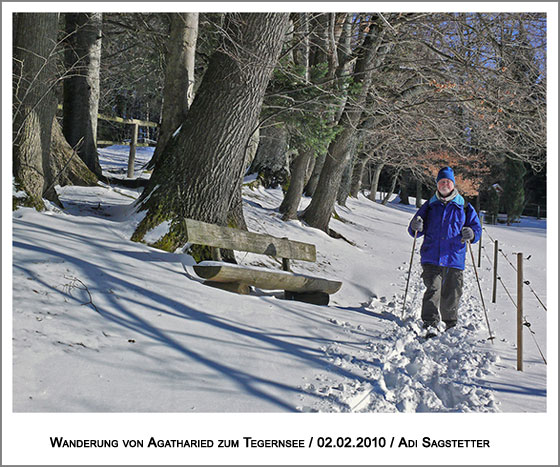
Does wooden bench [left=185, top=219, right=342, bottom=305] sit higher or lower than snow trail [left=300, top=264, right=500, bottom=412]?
higher

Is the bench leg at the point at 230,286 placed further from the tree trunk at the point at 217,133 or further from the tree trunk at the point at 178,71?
the tree trunk at the point at 178,71

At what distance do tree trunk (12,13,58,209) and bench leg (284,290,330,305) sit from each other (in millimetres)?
3413

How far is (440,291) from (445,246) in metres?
0.55

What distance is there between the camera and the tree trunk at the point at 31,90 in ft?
21.2

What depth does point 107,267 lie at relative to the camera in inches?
206

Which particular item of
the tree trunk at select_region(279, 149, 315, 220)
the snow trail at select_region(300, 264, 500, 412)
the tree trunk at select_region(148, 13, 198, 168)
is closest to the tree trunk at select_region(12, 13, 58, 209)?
the tree trunk at select_region(148, 13, 198, 168)

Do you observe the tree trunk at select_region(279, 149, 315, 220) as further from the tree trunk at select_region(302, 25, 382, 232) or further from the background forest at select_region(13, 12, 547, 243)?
the tree trunk at select_region(302, 25, 382, 232)

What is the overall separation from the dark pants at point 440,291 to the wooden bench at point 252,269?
150 cm

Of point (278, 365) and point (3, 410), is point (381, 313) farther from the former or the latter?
point (3, 410)

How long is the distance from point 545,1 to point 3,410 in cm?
573

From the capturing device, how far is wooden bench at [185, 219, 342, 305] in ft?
18.7

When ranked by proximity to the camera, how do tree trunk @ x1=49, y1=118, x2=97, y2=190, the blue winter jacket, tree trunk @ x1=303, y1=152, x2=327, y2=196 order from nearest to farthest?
the blue winter jacket
tree trunk @ x1=49, y1=118, x2=97, y2=190
tree trunk @ x1=303, y1=152, x2=327, y2=196

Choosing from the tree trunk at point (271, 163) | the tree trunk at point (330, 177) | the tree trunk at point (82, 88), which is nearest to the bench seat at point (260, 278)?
the tree trunk at point (330, 177)

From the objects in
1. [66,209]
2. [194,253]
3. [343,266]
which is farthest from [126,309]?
[343,266]
